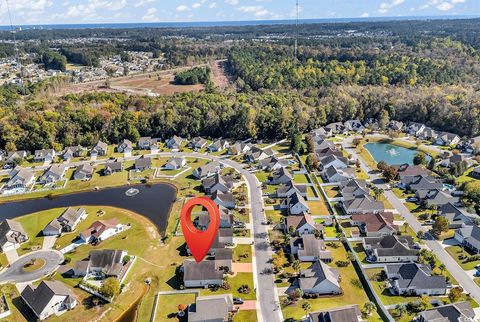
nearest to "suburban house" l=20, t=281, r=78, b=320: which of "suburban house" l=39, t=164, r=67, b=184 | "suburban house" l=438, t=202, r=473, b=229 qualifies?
"suburban house" l=39, t=164, r=67, b=184

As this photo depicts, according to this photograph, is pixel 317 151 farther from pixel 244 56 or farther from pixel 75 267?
pixel 244 56

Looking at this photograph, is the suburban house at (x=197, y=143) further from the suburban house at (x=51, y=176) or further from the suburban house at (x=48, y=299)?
the suburban house at (x=48, y=299)

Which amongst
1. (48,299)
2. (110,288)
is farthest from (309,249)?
(48,299)

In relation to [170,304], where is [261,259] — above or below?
below

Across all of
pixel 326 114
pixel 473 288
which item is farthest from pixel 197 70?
pixel 473 288

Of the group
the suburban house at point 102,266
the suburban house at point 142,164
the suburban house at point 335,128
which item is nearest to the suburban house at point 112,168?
the suburban house at point 142,164

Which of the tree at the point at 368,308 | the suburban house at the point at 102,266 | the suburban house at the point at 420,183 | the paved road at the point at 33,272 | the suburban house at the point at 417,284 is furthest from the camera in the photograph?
the suburban house at the point at 420,183

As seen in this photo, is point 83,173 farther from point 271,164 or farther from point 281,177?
point 281,177
